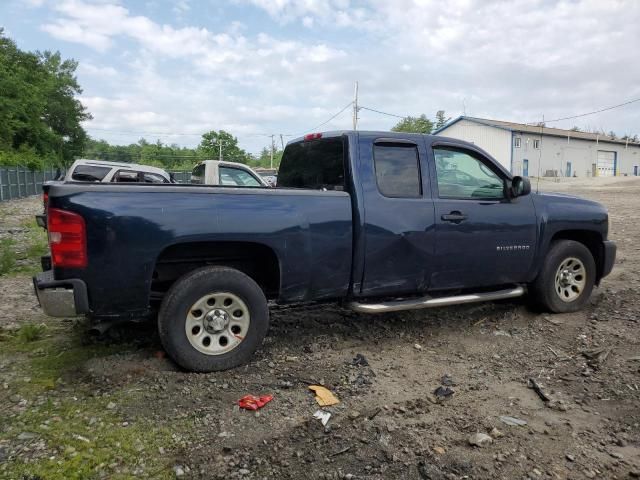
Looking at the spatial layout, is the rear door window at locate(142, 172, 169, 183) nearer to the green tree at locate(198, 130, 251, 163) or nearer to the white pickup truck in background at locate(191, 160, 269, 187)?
the white pickup truck in background at locate(191, 160, 269, 187)

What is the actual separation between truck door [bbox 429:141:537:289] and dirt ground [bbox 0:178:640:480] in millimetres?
615

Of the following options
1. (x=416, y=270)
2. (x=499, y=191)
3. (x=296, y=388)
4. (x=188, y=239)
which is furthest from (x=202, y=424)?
(x=499, y=191)

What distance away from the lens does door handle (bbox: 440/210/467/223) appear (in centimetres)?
447

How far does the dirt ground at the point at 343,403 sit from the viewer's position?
2723 mm

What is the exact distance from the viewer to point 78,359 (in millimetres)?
4020

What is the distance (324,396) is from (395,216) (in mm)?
1613

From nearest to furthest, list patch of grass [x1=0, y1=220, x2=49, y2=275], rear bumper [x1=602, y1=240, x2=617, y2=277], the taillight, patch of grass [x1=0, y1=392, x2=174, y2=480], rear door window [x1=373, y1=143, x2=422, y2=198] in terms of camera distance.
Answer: patch of grass [x1=0, y1=392, x2=174, y2=480]
the taillight
rear door window [x1=373, y1=143, x2=422, y2=198]
rear bumper [x1=602, y1=240, x2=617, y2=277]
patch of grass [x1=0, y1=220, x2=49, y2=275]

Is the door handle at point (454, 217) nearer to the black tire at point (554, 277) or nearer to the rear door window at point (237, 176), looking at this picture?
the black tire at point (554, 277)

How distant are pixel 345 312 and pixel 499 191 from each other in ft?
6.56

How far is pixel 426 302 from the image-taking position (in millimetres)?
4453

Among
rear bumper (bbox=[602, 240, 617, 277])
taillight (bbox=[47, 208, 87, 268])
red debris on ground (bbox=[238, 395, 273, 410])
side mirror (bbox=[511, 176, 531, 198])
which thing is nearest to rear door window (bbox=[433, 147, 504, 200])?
side mirror (bbox=[511, 176, 531, 198])

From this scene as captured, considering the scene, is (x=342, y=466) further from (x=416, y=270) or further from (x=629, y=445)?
(x=416, y=270)

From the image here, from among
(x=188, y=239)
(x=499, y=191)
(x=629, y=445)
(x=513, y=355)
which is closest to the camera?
(x=629, y=445)

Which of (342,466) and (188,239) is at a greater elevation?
(188,239)
